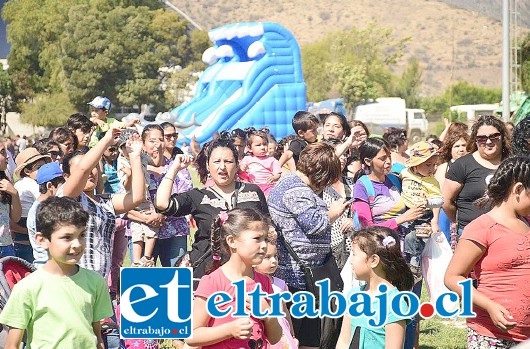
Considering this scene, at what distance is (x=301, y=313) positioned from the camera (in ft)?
18.1

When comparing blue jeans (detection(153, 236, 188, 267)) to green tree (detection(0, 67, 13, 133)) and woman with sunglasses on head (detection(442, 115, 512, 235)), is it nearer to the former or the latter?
woman with sunglasses on head (detection(442, 115, 512, 235))

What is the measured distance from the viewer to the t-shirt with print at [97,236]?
4984 millimetres

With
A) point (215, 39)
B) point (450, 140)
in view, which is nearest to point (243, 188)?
point (450, 140)

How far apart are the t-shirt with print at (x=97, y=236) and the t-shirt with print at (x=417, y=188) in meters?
2.38

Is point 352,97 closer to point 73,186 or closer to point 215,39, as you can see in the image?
point 215,39

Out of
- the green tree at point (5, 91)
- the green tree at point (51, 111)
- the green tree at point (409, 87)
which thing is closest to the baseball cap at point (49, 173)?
the green tree at point (51, 111)

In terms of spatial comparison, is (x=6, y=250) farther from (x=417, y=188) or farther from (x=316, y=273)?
(x=417, y=188)

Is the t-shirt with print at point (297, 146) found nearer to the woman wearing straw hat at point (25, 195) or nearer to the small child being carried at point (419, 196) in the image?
the small child being carried at point (419, 196)

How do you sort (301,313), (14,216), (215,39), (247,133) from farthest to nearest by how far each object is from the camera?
(215,39), (247,133), (14,216), (301,313)

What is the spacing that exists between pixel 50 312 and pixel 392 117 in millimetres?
51987

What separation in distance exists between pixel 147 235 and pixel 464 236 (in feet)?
11.5

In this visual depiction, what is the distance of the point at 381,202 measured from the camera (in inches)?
257

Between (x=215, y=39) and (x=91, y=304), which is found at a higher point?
(x=215, y=39)

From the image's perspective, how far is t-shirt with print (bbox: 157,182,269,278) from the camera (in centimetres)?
556
